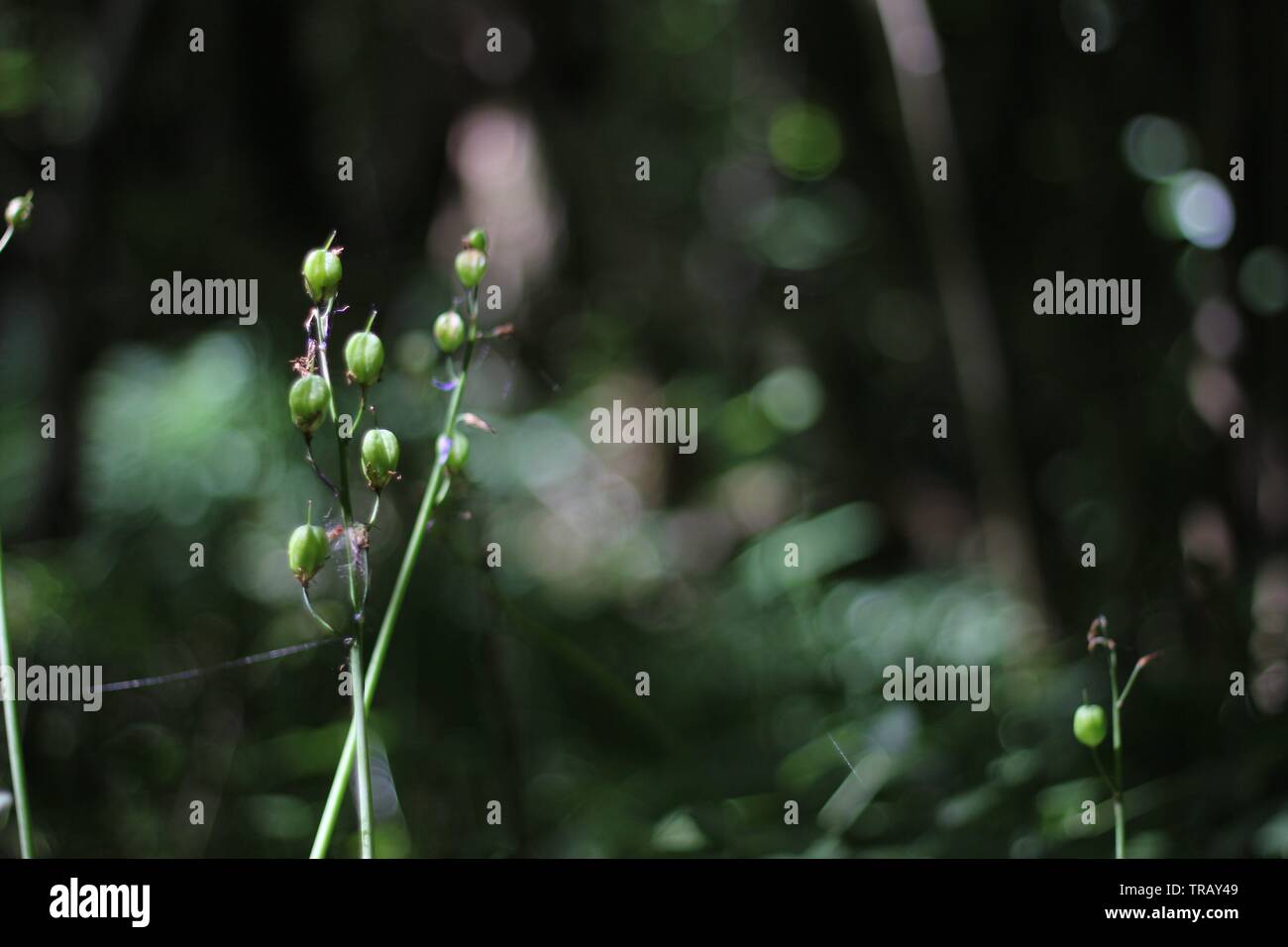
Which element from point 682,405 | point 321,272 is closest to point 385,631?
point 321,272

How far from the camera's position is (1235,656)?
1.50 m

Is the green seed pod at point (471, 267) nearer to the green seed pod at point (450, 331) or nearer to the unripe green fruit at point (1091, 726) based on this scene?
the green seed pod at point (450, 331)

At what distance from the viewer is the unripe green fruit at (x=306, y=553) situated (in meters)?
0.47

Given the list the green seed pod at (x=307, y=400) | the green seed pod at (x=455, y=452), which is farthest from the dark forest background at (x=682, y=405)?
the green seed pod at (x=307, y=400)

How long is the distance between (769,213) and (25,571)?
8.33 ft

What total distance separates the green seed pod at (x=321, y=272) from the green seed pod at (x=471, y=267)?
4.7 inches

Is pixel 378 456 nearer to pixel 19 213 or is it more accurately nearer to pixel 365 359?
pixel 365 359

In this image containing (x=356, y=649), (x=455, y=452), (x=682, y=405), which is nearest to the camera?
(x=356, y=649)

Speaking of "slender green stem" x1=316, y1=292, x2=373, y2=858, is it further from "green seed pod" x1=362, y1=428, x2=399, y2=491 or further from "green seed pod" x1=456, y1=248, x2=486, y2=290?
"green seed pod" x1=456, y1=248, x2=486, y2=290

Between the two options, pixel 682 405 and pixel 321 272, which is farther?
pixel 682 405

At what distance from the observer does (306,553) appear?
0.48 meters

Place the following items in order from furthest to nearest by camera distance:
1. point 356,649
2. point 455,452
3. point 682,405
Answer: point 682,405, point 455,452, point 356,649

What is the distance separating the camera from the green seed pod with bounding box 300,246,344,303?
1.61 ft

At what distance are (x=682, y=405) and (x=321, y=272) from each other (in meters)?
2.50
